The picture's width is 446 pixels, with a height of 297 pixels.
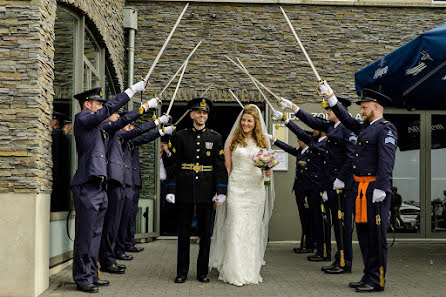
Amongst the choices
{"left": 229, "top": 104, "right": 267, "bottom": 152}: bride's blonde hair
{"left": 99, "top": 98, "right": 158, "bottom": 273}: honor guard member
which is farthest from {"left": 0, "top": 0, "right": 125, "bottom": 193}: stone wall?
{"left": 229, "top": 104, "right": 267, "bottom": 152}: bride's blonde hair

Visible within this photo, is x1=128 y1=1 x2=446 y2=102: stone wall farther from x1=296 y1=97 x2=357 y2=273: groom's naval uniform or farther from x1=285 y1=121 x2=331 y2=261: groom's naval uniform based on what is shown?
x1=296 y1=97 x2=357 y2=273: groom's naval uniform

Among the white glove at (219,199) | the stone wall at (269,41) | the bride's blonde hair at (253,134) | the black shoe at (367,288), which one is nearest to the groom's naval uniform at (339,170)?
the bride's blonde hair at (253,134)

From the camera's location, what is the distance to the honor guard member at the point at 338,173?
328 inches

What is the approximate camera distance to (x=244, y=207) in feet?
25.8

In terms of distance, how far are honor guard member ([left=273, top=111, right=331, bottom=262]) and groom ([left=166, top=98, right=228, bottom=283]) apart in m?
2.16

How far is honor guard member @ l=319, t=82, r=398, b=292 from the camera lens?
22.9 feet

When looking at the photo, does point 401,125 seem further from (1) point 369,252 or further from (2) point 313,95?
(1) point 369,252

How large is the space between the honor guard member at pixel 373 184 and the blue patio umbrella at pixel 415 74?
50.9 inches

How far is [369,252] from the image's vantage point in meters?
7.15

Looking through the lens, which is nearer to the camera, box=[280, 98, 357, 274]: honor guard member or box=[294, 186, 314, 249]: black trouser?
box=[280, 98, 357, 274]: honor guard member

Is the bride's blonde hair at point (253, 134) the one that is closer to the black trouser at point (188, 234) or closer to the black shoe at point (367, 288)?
the black trouser at point (188, 234)

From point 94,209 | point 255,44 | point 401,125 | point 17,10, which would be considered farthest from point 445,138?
point 17,10

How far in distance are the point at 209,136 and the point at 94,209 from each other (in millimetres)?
1696

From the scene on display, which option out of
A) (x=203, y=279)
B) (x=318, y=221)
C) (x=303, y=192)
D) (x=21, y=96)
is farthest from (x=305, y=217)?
(x=21, y=96)
